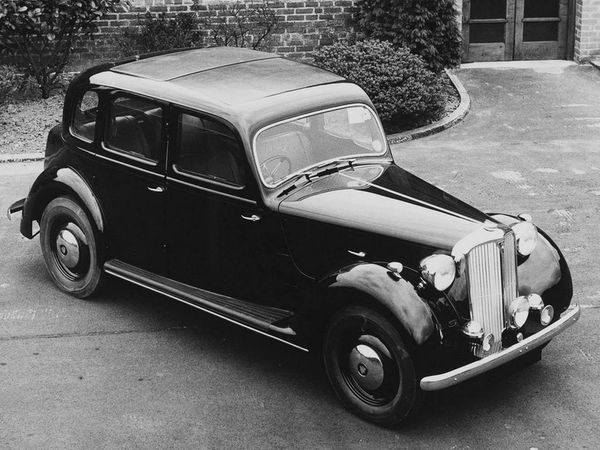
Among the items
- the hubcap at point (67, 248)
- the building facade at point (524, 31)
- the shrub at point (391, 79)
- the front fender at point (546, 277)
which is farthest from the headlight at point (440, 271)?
the building facade at point (524, 31)

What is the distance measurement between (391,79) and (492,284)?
624cm

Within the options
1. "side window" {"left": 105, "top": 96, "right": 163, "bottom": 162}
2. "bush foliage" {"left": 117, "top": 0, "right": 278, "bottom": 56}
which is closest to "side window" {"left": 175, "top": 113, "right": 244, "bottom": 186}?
"side window" {"left": 105, "top": 96, "right": 163, "bottom": 162}

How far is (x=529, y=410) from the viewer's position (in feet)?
18.0

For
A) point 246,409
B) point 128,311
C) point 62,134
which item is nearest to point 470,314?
point 246,409

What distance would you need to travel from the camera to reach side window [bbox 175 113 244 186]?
6055 mm

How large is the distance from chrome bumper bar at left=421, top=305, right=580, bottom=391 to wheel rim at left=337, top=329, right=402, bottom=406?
0.27 metres

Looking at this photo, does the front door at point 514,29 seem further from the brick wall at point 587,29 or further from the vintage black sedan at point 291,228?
the vintage black sedan at point 291,228

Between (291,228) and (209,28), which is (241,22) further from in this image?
(291,228)

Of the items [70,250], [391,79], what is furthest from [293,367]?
[391,79]

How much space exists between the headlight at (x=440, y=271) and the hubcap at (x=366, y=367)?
0.53 metres

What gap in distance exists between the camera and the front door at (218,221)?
19.5 ft

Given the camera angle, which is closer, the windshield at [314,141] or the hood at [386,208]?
the hood at [386,208]

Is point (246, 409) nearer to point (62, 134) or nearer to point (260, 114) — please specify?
point (260, 114)

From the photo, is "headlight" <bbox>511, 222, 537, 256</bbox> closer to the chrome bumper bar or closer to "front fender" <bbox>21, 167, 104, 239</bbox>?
the chrome bumper bar
